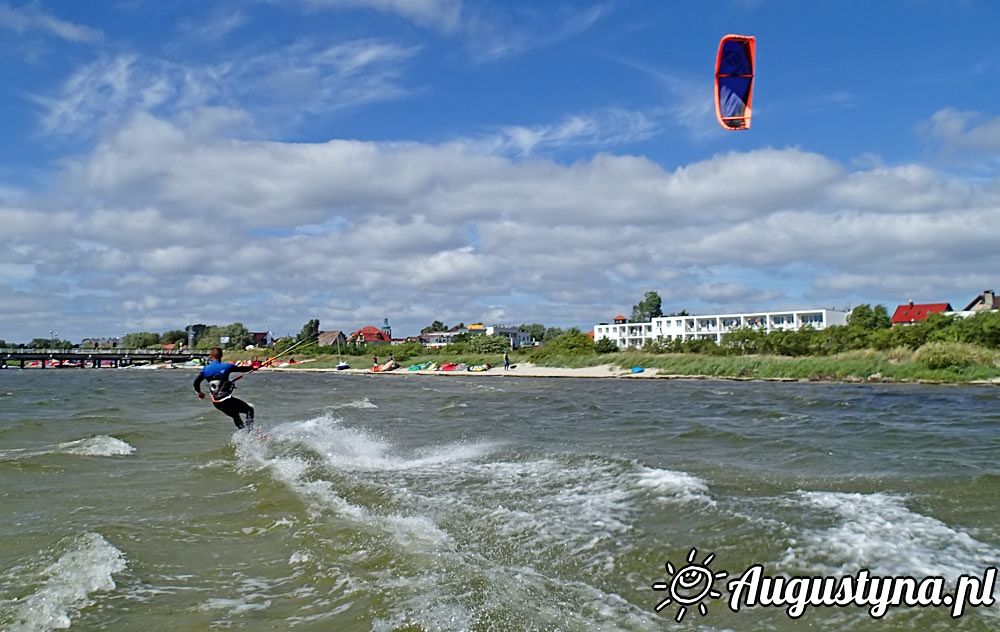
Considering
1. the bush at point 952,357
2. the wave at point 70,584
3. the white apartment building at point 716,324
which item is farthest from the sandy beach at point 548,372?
the wave at point 70,584

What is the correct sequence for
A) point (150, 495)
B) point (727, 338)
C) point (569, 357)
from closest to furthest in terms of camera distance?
1. point (150, 495)
2. point (727, 338)
3. point (569, 357)

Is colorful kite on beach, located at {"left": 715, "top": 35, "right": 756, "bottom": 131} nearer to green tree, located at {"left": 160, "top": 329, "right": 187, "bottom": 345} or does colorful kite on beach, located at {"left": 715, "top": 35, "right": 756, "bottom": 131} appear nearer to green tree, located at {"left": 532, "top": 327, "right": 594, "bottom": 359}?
green tree, located at {"left": 532, "top": 327, "right": 594, "bottom": 359}

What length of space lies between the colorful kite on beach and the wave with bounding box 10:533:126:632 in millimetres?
10318

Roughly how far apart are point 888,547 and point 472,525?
3.62 metres

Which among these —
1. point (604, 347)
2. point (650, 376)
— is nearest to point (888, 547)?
point (650, 376)

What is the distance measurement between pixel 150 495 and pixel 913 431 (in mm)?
14121

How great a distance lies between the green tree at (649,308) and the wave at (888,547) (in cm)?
11866

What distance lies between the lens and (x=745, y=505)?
7.59 meters

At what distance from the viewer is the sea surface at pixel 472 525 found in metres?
4.88

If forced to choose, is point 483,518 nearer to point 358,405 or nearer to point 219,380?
point 219,380

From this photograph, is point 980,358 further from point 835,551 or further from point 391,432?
point 835,551

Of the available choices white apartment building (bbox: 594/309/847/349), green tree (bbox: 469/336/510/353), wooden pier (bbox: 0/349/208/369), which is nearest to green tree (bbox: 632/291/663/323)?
white apartment building (bbox: 594/309/847/349)

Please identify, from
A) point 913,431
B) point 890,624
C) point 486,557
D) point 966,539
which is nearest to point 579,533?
point 486,557

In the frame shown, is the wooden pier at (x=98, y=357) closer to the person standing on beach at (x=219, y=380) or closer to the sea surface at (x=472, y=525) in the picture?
the person standing on beach at (x=219, y=380)
